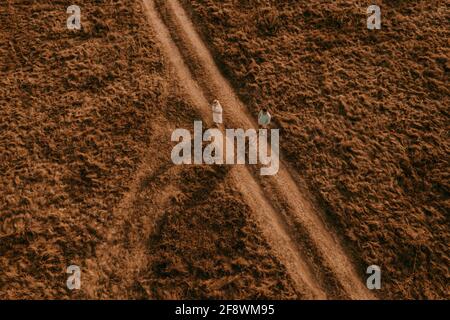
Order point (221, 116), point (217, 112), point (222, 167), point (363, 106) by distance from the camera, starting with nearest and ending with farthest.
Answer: point (222, 167), point (217, 112), point (221, 116), point (363, 106)

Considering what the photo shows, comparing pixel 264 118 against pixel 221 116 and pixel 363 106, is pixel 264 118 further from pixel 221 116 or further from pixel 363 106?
pixel 363 106

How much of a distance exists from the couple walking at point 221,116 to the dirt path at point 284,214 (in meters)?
0.33

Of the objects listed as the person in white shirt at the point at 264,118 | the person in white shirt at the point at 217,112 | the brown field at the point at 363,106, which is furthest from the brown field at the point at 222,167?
the person in white shirt at the point at 217,112

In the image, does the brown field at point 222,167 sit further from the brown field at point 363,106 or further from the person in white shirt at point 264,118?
the person in white shirt at point 264,118

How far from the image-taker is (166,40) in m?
15.4

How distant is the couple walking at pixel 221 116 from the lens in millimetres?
13032

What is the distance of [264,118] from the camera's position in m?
Answer: 13.4

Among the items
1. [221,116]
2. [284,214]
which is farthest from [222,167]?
[284,214]

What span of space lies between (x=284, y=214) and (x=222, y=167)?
261 cm

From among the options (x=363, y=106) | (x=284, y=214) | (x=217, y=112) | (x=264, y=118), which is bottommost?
(x=284, y=214)

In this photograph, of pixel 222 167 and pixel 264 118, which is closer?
pixel 222 167

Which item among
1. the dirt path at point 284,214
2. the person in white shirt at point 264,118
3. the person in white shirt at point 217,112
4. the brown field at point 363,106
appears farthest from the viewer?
the person in white shirt at point 264,118

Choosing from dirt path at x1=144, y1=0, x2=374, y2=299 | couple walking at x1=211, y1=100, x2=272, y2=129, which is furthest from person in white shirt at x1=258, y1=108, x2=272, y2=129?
dirt path at x1=144, y1=0, x2=374, y2=299
